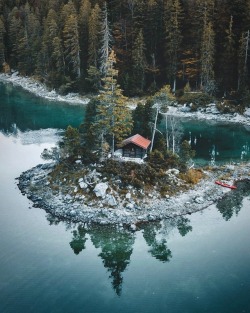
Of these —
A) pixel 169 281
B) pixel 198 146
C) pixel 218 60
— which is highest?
pixel 218 60

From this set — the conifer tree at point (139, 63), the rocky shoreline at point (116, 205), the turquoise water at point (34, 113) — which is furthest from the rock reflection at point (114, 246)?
the conifer tree at point (139, 63)

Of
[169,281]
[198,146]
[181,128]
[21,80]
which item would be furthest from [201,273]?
[21,80]

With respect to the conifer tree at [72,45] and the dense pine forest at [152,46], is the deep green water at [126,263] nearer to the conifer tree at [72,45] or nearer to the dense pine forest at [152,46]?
the dense pine forest at [152,46]

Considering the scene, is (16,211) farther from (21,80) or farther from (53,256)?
(21,80)

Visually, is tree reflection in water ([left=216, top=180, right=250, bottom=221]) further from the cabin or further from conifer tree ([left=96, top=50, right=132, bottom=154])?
conifer tree ([left=96, top=50, right=132, bottom=154])

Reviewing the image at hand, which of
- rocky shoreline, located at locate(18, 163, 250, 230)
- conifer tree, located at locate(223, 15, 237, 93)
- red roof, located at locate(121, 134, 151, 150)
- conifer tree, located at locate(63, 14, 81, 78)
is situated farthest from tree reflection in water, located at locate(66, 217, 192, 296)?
conifer tree, located at locate(63, 14, 81, 78)

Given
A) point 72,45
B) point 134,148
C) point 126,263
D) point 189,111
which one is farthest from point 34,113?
point 126,263
